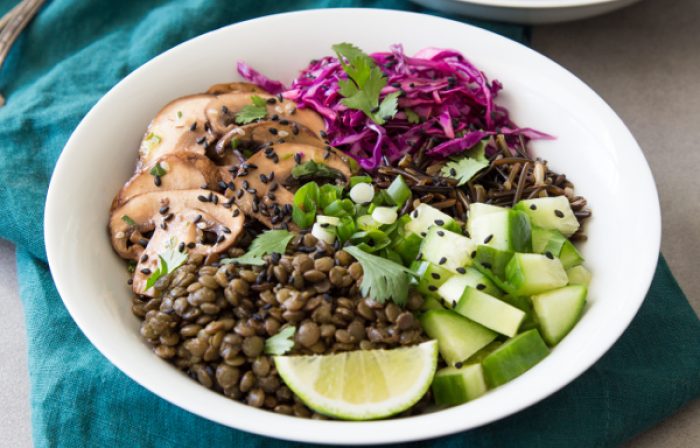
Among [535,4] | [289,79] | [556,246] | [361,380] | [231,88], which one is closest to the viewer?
[361,380]

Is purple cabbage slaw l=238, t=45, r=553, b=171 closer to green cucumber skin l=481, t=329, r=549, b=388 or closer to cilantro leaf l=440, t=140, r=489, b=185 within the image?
cilantro leaf l=440, t=140, r=489, b=185

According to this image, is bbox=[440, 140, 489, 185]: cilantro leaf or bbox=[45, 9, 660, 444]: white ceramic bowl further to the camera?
bbox=[440, 140, 489, 185]: cilantro leaf

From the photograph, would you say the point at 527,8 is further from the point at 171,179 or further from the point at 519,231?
the point at 171,179

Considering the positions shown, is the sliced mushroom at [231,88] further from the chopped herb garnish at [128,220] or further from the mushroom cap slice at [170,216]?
the chopped herb garnish at [128,220]

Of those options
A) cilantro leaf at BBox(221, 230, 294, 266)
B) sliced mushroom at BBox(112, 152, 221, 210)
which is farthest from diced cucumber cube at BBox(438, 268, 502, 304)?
sliced mushroom at BBox(112, 152, 221, 210)

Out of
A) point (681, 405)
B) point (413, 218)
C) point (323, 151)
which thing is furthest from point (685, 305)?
point (323, 151)

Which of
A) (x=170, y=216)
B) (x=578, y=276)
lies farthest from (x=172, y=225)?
(x=578, y=276)

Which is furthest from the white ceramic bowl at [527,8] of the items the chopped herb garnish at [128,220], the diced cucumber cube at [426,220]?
the chopped herb garnish at [128,220]
